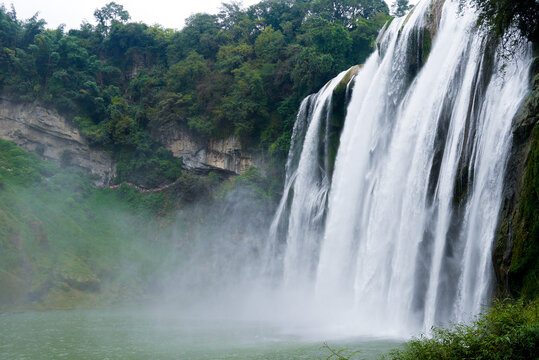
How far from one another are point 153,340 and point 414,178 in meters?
9.33

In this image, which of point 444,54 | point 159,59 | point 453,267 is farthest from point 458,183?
point 159,59

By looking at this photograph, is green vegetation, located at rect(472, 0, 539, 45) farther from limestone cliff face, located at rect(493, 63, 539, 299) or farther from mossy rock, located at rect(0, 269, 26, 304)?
mossy rock, located at rect(0, 269, 26, 304)

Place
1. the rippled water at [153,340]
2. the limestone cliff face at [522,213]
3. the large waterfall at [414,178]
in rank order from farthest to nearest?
the rippled water at [153,340]
the large waterfall at [414,178]
the limestone cliff face at [522,213]

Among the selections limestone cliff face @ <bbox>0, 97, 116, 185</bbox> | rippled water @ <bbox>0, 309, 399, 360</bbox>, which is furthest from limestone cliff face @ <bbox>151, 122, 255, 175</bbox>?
rippled water @ <bbox>0, 309, 399, 360</bbox>

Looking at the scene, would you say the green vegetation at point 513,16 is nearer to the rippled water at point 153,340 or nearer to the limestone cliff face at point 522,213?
the limestone cliff face at point 522,213

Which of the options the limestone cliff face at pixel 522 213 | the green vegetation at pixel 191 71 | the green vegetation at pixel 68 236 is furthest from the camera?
the green vegetation at pixel 191 71

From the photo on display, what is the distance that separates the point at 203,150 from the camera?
112ft

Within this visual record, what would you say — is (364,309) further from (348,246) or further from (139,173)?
(139,173)

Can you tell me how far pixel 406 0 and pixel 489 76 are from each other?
1388 inches

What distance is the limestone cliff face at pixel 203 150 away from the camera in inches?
1278

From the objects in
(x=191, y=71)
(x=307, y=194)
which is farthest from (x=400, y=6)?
(x=307, y=194)

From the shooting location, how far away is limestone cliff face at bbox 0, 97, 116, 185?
112 feet

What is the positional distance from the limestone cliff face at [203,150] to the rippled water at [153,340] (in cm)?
1400

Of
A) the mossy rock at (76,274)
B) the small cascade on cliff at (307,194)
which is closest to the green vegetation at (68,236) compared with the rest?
the mossy rock at (76,274)
